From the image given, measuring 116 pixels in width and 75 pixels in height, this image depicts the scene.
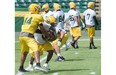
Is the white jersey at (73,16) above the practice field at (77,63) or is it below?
above

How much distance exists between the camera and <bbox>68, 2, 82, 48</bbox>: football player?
12148mm

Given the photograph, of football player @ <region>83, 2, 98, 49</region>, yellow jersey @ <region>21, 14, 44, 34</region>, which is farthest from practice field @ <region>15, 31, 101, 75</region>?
yellow jersey @ <region>21, 14, 44, 34</region>

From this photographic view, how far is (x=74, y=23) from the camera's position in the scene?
12445 mm

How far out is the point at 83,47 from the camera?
41.0 ft

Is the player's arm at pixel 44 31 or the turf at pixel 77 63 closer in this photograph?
the player's arm at pixel 44 31

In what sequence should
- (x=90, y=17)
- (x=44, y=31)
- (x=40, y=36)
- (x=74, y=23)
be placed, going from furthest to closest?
(x=74, y=23) → (x=90, y=17) → (x=40, y=36) → (x=44, y=31)

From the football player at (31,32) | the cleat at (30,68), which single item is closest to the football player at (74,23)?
the cleat at (30,68)

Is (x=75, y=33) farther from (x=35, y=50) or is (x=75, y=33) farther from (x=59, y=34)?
(x=35, y=50)

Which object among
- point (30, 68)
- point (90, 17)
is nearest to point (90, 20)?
point (90, 17)

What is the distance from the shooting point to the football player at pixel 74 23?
12148mm

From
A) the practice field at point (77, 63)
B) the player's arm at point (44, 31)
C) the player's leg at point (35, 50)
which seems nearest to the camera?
the player's leg at point (35, 50)

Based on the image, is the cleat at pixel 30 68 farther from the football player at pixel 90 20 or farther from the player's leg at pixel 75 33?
Result: the player's leg at pixel 75 33

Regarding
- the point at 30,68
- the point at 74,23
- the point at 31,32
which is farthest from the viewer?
the point at 74,23
